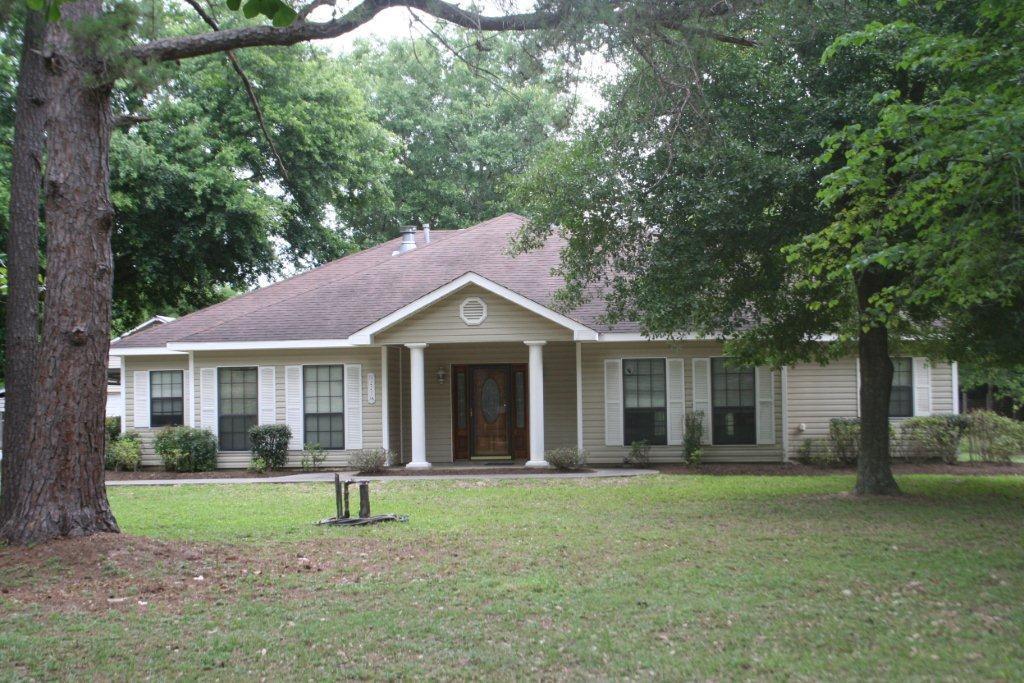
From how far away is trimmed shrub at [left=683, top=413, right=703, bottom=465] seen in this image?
1830cm

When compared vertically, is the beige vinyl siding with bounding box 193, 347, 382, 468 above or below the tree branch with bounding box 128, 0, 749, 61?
below

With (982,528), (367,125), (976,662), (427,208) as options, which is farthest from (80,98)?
(427,208)

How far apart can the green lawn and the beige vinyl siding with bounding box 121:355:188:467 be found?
834cm

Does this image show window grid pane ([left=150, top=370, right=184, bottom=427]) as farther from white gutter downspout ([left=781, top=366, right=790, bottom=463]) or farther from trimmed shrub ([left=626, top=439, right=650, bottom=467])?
white gutter downspout ([left=781, top=366, right=790, bottom=463])

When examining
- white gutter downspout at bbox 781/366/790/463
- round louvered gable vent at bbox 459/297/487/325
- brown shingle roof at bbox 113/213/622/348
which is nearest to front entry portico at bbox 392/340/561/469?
brown shingle roof at bbox 113/213/622/348

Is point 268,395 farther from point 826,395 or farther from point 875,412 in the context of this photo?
point 875,412

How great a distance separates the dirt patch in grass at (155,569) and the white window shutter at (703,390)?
33.6 ft

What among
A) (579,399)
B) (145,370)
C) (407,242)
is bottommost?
(579,399)

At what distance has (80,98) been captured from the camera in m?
8.88

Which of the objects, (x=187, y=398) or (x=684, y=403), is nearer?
(x=684, y=403)

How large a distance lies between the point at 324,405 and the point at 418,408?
7.43 feet

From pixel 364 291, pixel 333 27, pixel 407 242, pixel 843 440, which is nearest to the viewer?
pixel 333 27

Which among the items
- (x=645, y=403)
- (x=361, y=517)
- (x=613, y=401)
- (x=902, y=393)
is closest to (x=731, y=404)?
(x=645, y=403)

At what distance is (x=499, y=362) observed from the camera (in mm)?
19969
